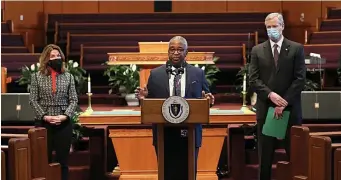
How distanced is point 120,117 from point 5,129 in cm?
94

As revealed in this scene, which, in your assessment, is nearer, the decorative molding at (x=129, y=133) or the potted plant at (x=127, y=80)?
the decorative molding at (x=129, y=133)

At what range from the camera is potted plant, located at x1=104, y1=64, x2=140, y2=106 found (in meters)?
6.86

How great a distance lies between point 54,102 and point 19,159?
1.09m

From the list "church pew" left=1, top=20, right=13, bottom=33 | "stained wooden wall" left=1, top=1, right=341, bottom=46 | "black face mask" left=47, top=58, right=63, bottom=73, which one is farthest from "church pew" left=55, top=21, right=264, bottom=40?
"black face mask" left=47, top=58, right=63, bottom=73

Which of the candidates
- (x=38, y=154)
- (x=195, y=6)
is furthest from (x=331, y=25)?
(x=38, y=154)

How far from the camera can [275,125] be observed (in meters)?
3.66

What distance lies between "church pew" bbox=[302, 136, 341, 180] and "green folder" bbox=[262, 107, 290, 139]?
0.54 meters

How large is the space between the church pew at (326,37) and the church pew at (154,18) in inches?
50.5

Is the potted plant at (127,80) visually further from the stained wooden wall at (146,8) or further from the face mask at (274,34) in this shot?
the stained wooden wall at (146,8)

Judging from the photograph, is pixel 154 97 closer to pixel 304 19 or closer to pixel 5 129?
pixel 5 129

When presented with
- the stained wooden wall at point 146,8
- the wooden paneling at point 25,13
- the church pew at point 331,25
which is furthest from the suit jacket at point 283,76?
the wooden paneling at point 25,13

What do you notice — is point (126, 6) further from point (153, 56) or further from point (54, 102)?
point (54, 102)

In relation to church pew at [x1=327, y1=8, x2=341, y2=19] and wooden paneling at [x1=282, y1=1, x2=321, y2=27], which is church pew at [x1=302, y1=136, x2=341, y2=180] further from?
wooden paneling at [x1=282, y1=1, x2=321, y2=27]

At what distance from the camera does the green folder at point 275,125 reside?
366 cm
